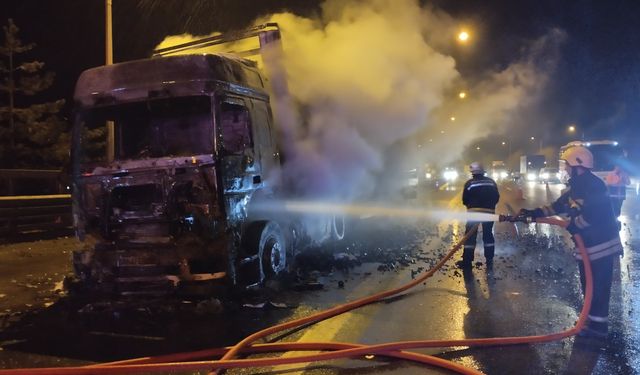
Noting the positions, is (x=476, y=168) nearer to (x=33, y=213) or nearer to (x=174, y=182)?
(x=174, y=182)

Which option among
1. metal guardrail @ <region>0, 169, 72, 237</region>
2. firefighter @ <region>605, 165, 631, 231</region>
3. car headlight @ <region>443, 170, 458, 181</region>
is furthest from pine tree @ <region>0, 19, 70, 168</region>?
car headlight @ <region>443, 170, 458, 181</region>

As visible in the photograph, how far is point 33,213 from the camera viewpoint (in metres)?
12.6

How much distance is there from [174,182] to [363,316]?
259cm

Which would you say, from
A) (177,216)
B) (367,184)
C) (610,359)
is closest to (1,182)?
(367,184)

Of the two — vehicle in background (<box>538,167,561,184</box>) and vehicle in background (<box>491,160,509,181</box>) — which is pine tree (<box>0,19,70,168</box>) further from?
vehicle in background (<box>491,160,509,181</box>)

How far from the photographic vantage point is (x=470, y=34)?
40.7 ft

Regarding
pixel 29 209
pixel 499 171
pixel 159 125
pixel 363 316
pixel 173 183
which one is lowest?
pixel 363 316

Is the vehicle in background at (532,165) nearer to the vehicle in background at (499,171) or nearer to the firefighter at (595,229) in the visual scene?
the vehicle in background at (499,171)

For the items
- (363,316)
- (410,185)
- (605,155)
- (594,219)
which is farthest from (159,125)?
(605,155)

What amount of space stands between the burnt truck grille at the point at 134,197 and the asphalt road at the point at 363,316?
1118 mm

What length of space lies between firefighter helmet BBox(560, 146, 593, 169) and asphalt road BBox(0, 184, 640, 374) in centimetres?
160

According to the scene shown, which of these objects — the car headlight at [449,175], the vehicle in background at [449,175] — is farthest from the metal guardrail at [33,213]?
the car headlight at [449,175]

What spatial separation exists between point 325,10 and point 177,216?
6018 millimetres

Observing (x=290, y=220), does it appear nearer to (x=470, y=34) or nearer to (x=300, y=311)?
(x=300, y=311)
